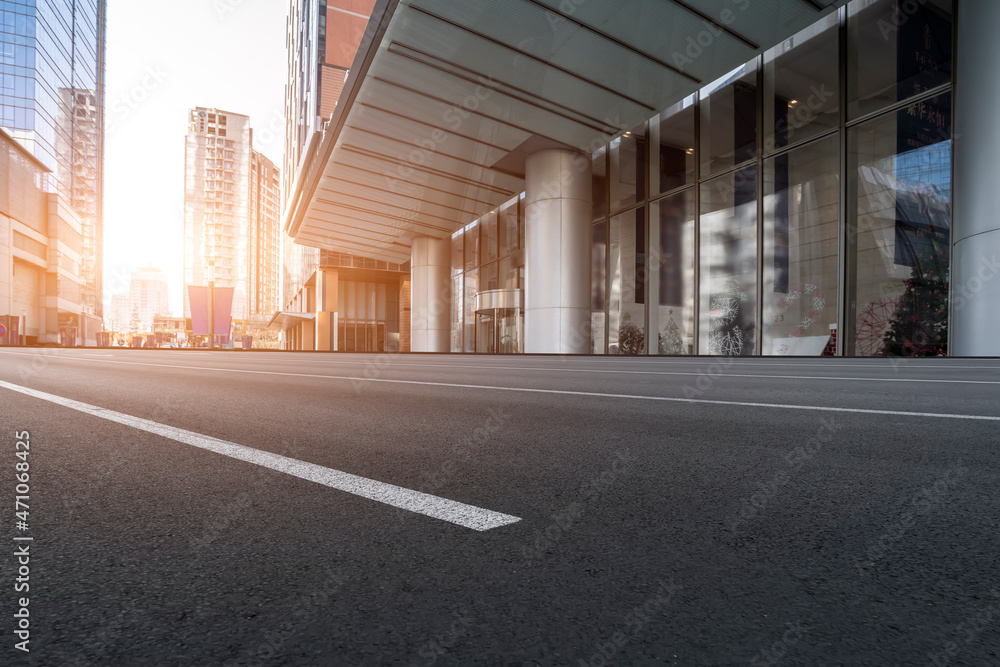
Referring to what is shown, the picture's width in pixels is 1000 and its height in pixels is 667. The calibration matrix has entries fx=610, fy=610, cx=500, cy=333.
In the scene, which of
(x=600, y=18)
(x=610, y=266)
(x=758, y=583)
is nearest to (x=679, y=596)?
(x=758, y=583)

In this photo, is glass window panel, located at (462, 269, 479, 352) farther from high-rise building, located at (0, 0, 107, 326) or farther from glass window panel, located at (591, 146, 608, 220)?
high-rise building, located at (0, 0, 107, 326)

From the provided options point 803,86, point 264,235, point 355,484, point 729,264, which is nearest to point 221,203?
point 264,235

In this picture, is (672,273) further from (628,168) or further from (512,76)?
(512,76)

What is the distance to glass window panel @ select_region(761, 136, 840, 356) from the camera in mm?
14648

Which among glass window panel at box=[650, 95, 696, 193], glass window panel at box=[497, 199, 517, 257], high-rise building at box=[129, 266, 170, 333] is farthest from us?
high-rise building at box=[129, 266, 170, 333]

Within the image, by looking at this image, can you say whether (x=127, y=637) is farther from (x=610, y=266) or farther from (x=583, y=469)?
(x=610, y=266)

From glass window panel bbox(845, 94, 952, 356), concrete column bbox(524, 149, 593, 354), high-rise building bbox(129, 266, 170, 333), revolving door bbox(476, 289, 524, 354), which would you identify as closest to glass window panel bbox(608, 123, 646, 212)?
concrete column bbox(524, 149, 593, 354)

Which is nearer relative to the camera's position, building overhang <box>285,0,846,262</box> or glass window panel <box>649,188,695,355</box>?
building overhang <box>285,0,846,262</box>

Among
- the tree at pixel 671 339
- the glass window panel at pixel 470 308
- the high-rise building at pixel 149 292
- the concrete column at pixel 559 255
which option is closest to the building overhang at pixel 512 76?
the concrete column at pixel 559 255

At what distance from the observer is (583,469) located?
7.09 ft

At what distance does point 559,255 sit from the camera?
20156 millimetres

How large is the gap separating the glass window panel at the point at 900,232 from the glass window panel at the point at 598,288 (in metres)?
8.37

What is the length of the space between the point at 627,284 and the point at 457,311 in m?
14.1

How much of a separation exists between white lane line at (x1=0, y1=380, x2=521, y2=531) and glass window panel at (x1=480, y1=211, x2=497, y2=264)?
27.6 m
